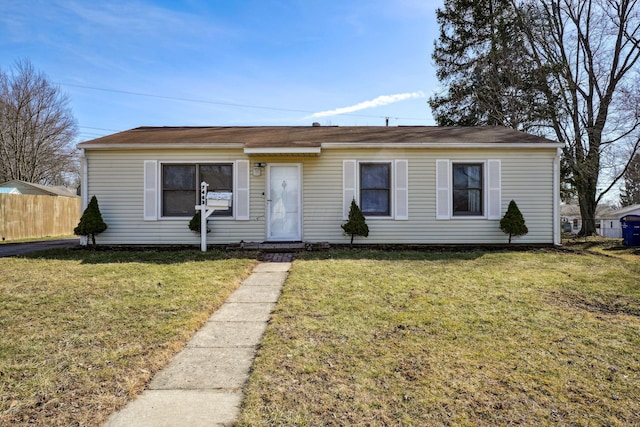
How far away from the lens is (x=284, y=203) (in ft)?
30.5

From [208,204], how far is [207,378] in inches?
250

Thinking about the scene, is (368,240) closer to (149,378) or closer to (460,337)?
(460,337)

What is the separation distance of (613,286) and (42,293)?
777 centimetres

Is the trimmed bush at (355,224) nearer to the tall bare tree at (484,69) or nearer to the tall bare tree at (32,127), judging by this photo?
the tall bare tree at (484,69)

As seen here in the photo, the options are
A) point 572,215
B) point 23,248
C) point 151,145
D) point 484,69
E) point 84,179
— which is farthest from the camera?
point 572,215

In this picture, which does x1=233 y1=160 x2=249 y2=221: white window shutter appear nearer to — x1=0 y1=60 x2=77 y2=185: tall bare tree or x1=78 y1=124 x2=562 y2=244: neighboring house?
x1=78 y1=124 x2=562 y2=244: neighboring house

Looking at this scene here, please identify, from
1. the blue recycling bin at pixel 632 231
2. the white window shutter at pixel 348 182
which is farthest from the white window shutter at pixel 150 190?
the blue recycling bin at pixel 632 231

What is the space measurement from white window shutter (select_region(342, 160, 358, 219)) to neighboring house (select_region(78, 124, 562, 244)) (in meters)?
0.02

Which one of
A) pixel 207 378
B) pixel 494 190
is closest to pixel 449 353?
pixel 207 378

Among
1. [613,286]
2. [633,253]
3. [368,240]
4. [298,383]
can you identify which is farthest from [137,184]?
[633,253]

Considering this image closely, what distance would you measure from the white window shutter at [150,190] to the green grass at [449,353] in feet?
17.5

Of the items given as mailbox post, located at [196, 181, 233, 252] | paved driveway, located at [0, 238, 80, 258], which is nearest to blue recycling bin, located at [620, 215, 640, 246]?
mailbox post, located at [196, 181, 233, 252]

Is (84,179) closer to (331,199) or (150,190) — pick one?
(150,190)

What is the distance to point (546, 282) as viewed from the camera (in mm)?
5496
